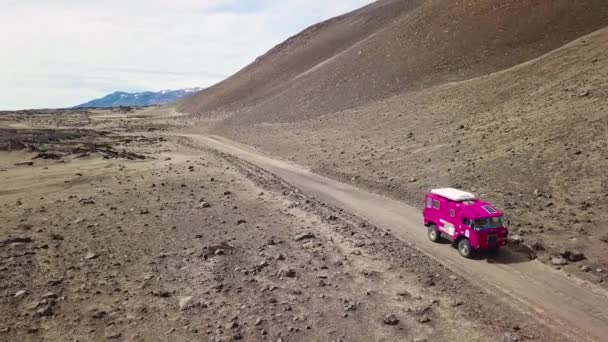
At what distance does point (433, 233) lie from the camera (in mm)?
19781

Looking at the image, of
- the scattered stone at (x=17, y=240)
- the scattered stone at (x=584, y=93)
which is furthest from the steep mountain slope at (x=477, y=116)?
the scattered stone at (x=17, y=240)

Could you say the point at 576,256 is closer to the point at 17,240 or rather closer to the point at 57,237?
the point at 57,237

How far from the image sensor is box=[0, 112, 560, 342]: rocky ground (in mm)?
12859

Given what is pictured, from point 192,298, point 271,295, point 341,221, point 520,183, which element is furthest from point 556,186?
point 192,298

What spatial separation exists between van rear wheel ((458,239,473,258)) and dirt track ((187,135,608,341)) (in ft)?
0.80

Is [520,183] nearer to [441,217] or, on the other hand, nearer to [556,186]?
[556,186]

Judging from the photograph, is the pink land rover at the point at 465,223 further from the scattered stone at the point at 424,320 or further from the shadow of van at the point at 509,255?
the scattered stone at the point at 424,320

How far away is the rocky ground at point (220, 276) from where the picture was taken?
42.2ft

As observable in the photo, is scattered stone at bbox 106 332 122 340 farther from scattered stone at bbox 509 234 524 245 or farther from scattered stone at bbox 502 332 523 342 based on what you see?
scattered stone at bbox 509 234 524 245

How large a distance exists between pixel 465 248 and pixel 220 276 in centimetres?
978

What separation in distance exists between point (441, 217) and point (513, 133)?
15.3 m

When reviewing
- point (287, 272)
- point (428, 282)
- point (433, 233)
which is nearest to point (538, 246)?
point (433, 233)

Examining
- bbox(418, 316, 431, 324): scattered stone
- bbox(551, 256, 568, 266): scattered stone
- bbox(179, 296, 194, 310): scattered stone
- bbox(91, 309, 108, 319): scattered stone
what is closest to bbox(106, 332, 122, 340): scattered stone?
bbox(91, 309, 108, 319): scattered stone

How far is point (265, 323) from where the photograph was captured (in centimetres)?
1316
